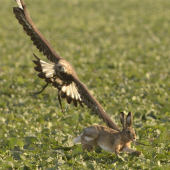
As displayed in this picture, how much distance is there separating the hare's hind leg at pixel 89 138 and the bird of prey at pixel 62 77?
1.27 ft

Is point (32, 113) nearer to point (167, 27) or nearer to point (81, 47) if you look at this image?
point (81, 47)

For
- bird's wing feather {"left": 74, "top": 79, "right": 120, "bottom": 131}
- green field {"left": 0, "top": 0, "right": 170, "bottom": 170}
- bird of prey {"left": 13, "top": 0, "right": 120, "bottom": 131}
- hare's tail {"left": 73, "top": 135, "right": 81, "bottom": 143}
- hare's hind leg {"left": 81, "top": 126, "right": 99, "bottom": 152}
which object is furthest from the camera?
hare's tail {"left": 73, "top": 135, "right": 81, "bottom": 143}

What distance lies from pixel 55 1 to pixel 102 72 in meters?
20.5

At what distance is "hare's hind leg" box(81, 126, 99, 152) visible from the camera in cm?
629

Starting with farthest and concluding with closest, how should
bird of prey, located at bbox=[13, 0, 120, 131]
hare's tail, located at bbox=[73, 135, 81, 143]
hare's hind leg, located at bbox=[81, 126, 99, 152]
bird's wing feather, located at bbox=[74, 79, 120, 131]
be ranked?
hare's tail, located at bbox=[73, 135, 81, 143] < hare's hind leg, located at bbox=[81, 126, 99, 152] < bird of prey, located at bbox=[13, 0, 120, 131] < bird's wing feather, located at bbox=[74, 79, 120, 131]

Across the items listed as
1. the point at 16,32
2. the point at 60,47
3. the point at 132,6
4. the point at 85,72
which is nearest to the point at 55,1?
the point at 132,6

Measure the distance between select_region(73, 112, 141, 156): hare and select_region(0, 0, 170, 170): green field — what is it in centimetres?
14

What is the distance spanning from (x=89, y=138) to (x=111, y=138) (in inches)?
14.7

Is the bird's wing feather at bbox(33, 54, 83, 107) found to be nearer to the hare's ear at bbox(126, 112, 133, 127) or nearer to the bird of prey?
the bird of prey

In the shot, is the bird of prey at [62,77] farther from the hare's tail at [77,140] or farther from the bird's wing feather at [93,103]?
the hare's tail at [77,140]

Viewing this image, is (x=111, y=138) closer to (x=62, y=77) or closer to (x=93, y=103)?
(x=93, y=103)

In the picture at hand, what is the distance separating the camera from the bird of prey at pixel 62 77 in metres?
6.05

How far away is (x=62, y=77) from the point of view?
20.8 feet

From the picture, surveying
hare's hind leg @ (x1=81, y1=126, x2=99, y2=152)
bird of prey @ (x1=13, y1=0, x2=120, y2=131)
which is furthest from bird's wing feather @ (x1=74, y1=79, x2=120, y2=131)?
hare's hind leg @ (x1=81, y1=126, x2=99, y2=152)
